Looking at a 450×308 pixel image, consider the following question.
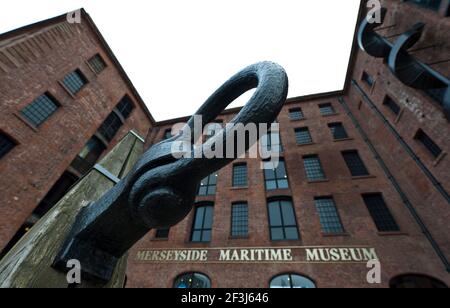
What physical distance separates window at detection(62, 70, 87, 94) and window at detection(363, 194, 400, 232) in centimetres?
1880

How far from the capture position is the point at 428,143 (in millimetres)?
10211

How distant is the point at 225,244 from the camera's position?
10477 millimetres

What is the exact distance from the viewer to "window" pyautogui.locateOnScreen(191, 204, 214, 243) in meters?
11.5

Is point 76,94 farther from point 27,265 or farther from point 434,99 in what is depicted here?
point 434,99

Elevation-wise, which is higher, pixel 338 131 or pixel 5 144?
pixel 338 131

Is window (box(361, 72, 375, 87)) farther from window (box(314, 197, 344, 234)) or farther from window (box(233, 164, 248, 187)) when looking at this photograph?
window (box(233, 164, 248, 187))

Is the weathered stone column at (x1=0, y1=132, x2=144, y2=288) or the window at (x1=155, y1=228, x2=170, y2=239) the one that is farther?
the window at (x1=155, y1=228, x2=170, y2=239)

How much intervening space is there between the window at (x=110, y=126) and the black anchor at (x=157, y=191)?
54.4 ft

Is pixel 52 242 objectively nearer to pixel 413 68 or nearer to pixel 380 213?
pixel 413 68

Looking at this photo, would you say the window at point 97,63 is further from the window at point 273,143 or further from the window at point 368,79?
the window at point 368,79

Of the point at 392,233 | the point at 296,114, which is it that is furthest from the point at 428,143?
the point at 296,114

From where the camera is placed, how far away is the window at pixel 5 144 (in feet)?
31.2

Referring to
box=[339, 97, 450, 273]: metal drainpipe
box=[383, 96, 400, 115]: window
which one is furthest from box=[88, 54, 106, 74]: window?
box=[383, 96, 400, 115]: window

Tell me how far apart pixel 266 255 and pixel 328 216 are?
4.01 m
